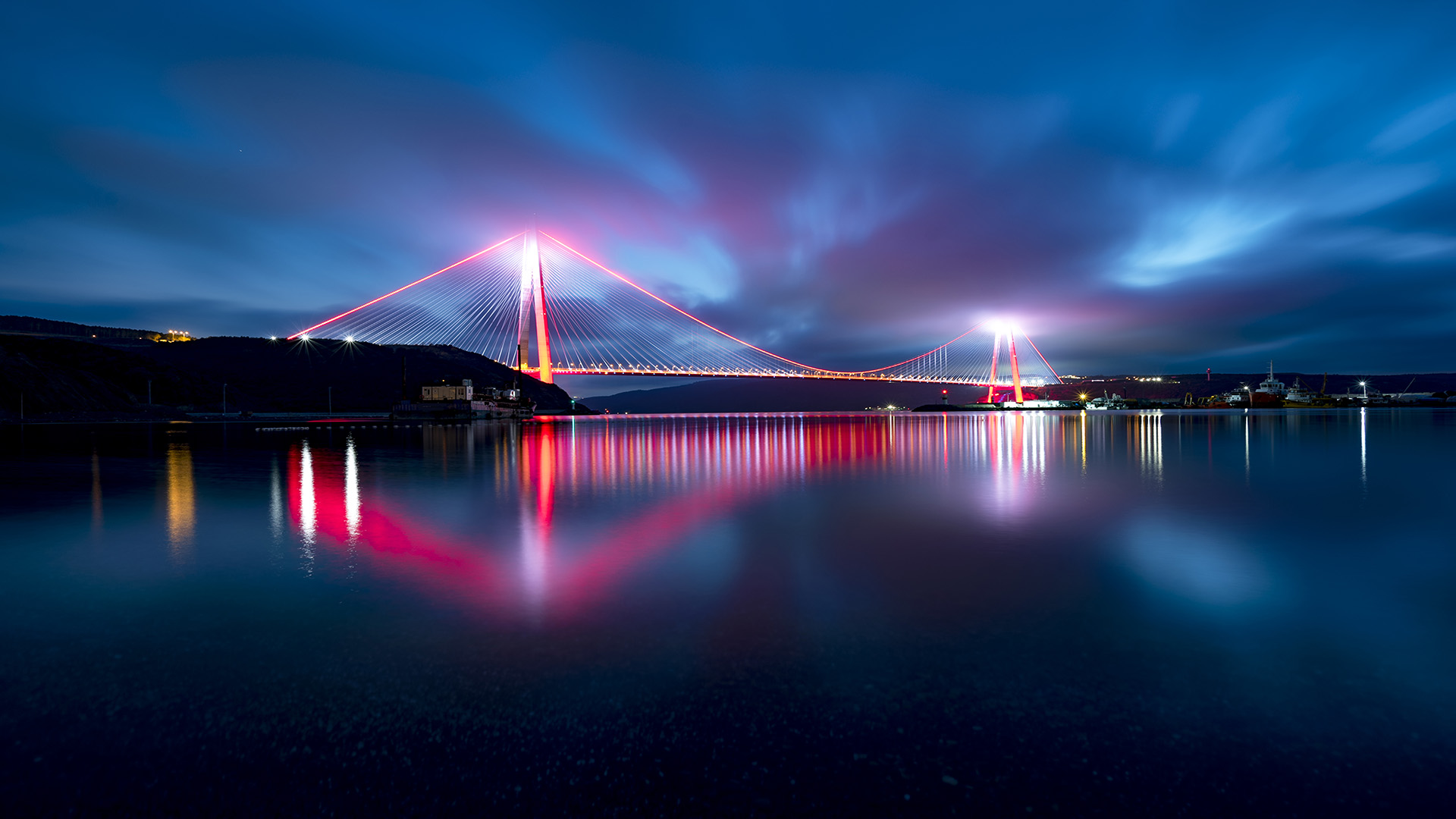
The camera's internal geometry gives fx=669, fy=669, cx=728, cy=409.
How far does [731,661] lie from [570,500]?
826cm

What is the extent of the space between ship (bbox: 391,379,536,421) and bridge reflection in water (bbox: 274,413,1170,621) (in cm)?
6109

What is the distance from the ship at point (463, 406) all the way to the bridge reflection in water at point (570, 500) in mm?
61093

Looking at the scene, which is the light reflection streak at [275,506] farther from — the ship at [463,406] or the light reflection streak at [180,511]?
the ship at [463,406]

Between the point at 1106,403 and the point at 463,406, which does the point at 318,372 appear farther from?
the point at 1106,403

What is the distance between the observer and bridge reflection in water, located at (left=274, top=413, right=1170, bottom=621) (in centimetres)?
663

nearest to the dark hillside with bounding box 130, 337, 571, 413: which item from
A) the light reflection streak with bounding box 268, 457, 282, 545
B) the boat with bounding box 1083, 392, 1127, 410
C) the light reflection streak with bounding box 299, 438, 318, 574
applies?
the light reflection streak with bounding box 268, 457, 282, 545

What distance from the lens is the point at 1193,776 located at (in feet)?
9.64

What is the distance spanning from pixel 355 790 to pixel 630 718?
4.10ft

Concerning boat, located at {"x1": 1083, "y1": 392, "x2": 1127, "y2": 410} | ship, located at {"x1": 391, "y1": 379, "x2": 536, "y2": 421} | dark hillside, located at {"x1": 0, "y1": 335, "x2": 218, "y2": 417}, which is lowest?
boat, located at {"x1": 1083, "y1": 392, "x2": 1127, "y2": 410}

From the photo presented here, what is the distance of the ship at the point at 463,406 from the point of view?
277ft

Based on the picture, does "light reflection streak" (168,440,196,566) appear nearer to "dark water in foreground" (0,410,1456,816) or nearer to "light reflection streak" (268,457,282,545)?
"dark water in foreground" (0,410,1456,816)

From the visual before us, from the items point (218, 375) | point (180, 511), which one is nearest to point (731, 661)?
point (180, 511)

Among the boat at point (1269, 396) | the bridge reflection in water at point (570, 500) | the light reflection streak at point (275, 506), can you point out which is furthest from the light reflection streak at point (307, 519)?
the boat at point (1269, 396)

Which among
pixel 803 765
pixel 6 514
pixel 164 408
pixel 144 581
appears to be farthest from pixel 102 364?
pixel 803 765
